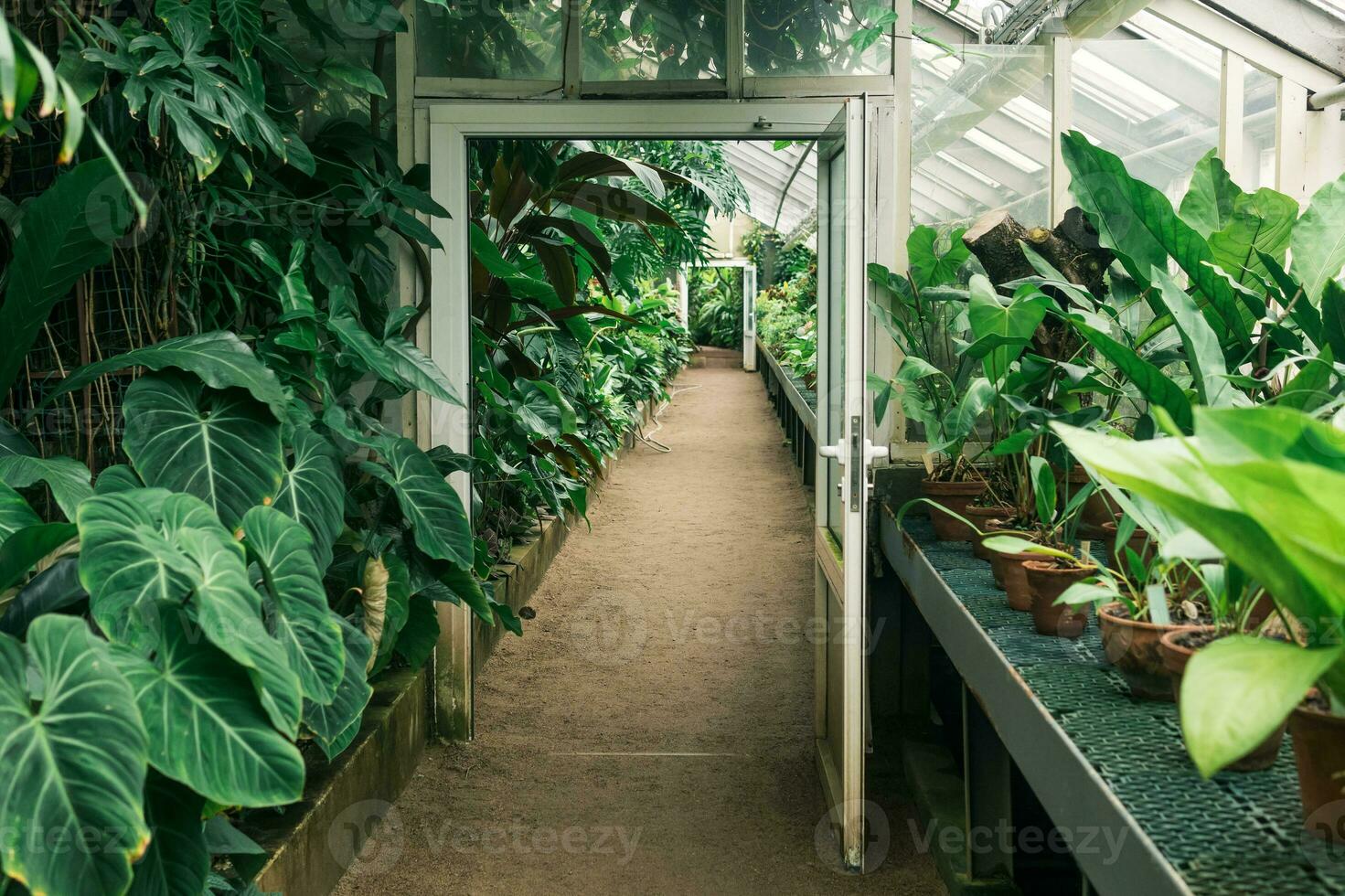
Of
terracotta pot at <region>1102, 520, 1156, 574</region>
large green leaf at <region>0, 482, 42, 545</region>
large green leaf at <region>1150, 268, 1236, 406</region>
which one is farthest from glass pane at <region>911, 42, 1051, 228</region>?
large green leaf at <region>0, 482, 42, 545</region>

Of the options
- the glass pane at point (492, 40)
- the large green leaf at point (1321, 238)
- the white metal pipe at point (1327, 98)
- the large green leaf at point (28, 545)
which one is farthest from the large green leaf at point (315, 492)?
the white metal pipe at point (1327, 98)

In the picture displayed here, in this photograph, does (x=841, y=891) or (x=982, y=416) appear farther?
(x=982, y=416)

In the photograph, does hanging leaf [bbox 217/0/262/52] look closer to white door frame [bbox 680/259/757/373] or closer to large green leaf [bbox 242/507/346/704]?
large green leaf [bbox 242/507/346/704]

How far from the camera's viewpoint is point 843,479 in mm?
2770

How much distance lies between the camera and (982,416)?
11.1 ft

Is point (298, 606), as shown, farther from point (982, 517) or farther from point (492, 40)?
point (492, 40)

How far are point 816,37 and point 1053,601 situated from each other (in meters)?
1.98

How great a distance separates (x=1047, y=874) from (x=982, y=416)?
51.5 inches

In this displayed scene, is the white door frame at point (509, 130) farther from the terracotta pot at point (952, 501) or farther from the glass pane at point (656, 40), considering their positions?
the terracotta pot at point (952, 501)

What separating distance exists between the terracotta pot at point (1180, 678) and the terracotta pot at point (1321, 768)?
0.19 meters

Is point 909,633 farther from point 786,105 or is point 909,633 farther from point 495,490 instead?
point 495,490

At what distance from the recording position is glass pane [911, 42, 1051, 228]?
365 cm

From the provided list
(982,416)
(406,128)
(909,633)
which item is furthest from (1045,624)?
(406,128)

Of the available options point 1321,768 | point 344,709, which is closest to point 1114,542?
point 1321,768
